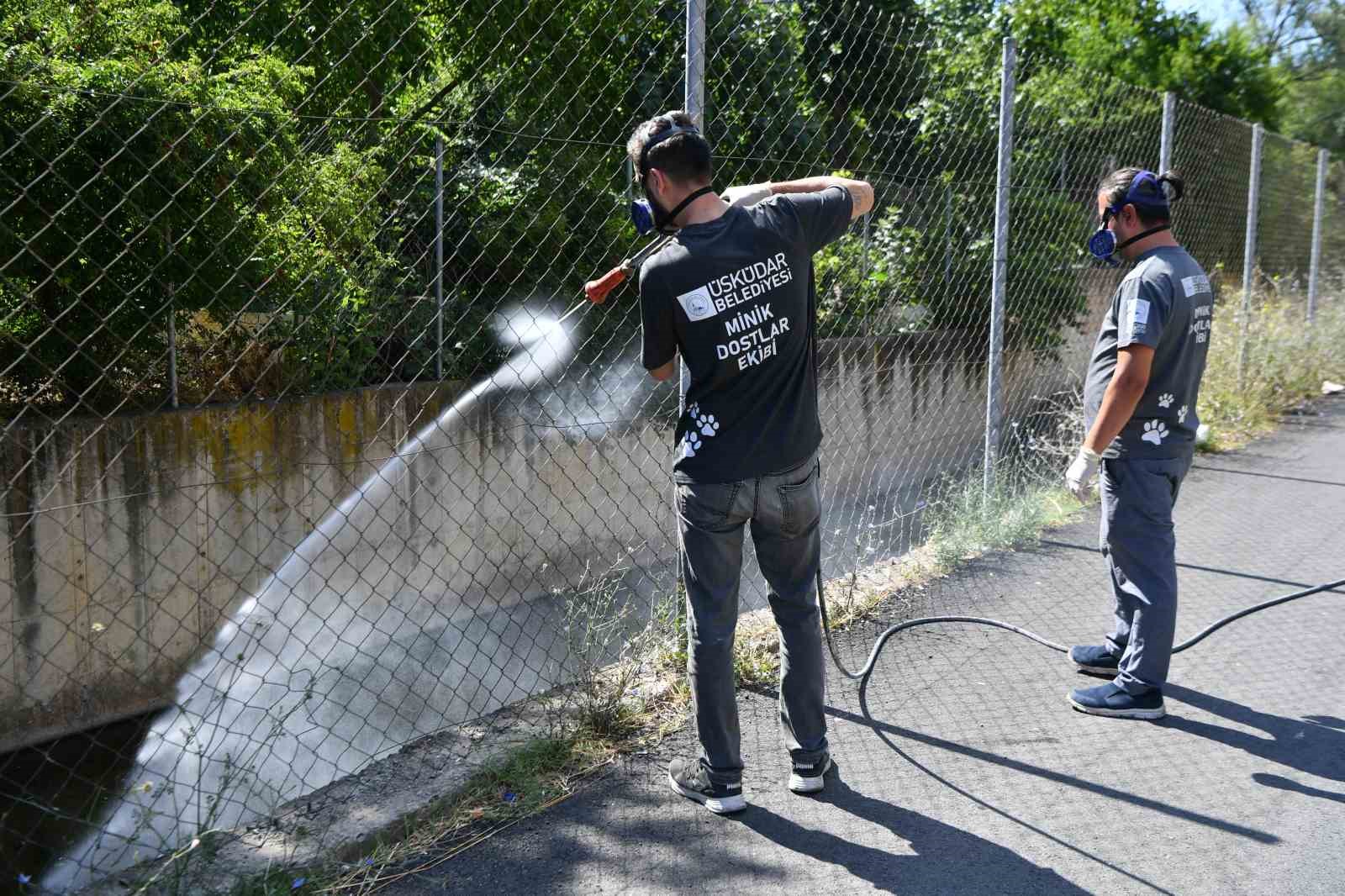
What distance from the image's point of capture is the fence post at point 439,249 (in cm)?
693

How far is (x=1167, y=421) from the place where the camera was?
4.09 meters

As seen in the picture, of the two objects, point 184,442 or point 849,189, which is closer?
point 849,189

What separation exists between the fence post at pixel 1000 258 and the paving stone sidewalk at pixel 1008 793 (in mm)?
1352

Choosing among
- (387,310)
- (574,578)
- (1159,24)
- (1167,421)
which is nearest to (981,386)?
(574,578)

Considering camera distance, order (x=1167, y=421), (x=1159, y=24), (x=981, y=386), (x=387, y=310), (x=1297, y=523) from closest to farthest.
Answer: (x=1167, y=421) → (x=1297, y=523) → (x=387, y=310) → (x=981, y=386) → (x=1159, y=24)

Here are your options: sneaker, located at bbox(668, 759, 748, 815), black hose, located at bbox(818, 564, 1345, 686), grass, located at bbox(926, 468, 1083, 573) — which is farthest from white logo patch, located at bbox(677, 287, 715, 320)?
grass, located at bbox(926, 468, 1083, 573)

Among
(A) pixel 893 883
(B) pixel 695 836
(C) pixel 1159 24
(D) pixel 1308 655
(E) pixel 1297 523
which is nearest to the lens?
(A) pixel 893 883

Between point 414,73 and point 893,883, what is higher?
point 414,73

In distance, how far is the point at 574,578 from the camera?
26.9ft

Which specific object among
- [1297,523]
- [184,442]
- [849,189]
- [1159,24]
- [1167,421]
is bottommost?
[1297,523]

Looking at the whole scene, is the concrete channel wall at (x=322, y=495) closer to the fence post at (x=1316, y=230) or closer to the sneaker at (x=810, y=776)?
the sneaker at (x=810, y=776)

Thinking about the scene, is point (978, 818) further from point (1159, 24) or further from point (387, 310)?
point (1159, 24)

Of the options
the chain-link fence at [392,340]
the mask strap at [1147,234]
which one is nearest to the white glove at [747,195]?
the chain-link fence at [392,340]

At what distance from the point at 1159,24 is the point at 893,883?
748 inches
